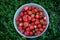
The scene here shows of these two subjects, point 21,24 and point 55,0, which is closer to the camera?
point 21,24

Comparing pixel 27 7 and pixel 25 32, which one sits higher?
pixel 27 7

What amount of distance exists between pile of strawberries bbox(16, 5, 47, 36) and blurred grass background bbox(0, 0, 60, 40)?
88mm

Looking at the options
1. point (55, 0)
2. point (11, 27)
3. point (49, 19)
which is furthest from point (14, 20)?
point (55, 0)

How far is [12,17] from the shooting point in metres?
2.30

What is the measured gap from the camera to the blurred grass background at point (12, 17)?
87.1 inches

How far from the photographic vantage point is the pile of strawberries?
217cm

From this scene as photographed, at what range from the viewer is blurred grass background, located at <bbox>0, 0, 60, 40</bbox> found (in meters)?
2.21

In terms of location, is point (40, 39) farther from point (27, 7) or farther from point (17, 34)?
point (27, 7)

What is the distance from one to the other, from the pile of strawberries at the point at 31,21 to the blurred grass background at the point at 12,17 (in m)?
0.09

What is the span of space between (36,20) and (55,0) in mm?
411

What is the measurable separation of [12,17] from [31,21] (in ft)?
0.87

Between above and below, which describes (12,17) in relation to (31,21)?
above

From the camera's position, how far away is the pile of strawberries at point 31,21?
7.11 ft

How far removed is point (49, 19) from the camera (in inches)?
89.8
